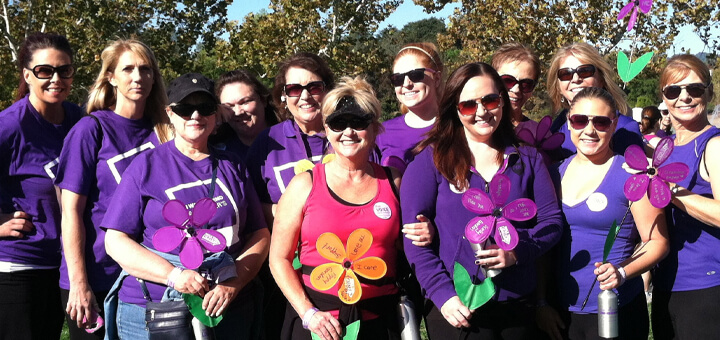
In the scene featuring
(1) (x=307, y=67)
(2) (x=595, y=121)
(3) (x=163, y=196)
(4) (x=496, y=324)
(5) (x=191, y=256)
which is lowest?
(4) (x=496, y=324)

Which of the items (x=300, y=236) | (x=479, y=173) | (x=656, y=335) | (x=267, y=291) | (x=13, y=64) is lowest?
(x=656, y=335)

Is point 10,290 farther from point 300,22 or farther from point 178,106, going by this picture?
point 300,22

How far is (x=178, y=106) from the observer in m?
3.25

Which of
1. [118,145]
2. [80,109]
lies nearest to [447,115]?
[118,145]

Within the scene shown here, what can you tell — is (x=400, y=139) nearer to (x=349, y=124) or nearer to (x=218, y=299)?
(x=349, y=124)

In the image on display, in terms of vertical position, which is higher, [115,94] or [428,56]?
[428,56]

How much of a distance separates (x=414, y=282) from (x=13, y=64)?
57.8 feet

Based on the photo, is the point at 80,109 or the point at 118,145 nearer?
the point at 118,145

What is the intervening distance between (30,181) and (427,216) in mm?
2222

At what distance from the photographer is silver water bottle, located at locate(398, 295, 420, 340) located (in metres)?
3.15

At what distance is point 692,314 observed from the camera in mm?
3402

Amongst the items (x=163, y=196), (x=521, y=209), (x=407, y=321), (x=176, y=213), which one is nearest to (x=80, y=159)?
(x=163, y=196)

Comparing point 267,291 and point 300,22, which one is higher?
point 300,22

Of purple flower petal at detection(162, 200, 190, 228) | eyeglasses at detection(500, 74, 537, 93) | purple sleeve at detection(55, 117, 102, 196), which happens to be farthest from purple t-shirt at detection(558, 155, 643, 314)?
purple sleeve at detection(55, 117, 102, 196)
